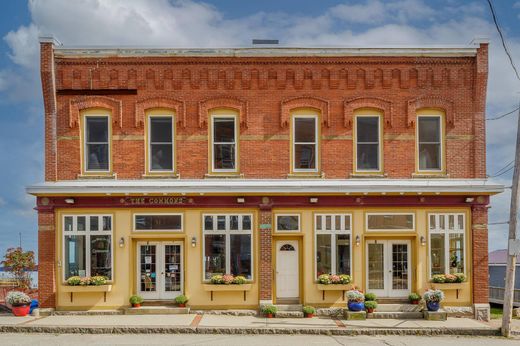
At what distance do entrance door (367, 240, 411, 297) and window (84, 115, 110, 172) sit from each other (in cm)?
866

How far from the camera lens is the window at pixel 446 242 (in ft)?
61.7

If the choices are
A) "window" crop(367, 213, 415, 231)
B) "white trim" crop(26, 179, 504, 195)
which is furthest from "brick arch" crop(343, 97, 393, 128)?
"window" crop(367, 213, 415, 231)

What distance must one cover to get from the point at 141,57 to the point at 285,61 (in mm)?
4465

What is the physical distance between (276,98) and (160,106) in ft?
11.8

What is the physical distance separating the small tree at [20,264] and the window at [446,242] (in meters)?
14.3

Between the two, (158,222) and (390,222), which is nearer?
(158,222)

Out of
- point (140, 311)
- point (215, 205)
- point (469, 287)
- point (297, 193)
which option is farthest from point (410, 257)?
point (140, 311)

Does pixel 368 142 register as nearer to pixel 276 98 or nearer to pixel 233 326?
pixel 276 98

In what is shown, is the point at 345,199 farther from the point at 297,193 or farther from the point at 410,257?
the point at 410,257

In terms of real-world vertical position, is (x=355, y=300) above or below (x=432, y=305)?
above

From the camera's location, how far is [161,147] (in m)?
19.0

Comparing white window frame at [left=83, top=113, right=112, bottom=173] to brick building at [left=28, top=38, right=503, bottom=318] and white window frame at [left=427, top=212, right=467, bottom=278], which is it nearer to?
brick building at [left=28, top=38, right=503, bottom=318]

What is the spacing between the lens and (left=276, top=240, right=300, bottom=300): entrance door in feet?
61.7

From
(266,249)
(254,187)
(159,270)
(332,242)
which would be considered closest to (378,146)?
(332,242)
